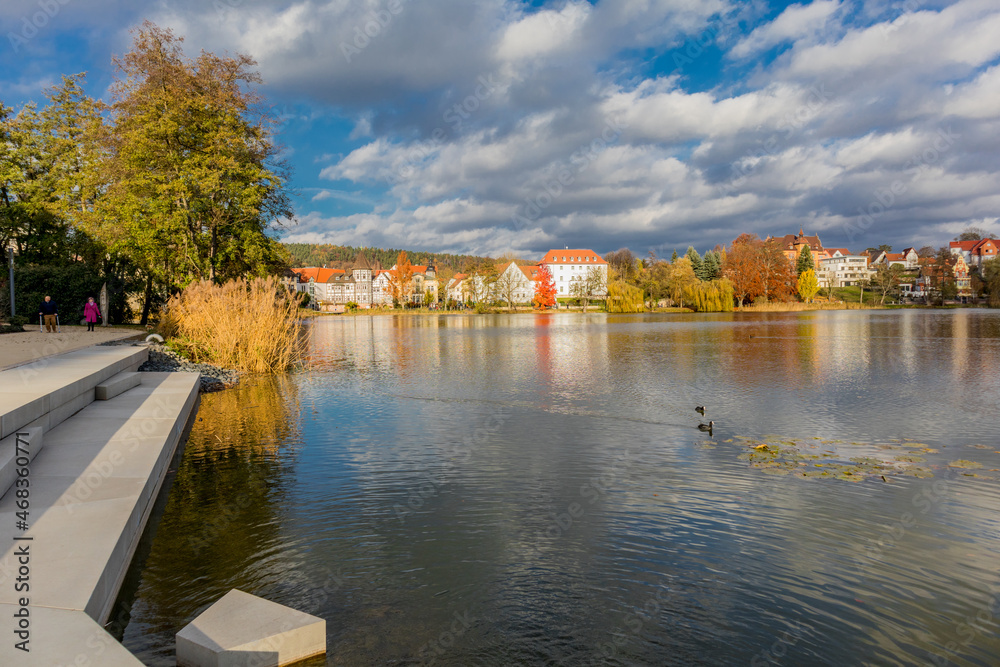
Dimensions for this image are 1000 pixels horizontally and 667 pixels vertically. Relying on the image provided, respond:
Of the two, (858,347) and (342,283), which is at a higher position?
(342,283)

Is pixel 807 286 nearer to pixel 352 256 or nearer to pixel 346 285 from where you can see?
pixel 346 285

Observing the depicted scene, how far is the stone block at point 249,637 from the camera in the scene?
384cm

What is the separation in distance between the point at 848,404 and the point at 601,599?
1086 centimetres

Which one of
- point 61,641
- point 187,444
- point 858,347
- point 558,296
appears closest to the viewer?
point 61,641

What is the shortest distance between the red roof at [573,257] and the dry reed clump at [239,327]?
123 m

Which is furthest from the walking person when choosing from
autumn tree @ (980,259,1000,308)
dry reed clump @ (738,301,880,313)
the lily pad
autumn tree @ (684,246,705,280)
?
autumn tree @ (980,259,1000,308)

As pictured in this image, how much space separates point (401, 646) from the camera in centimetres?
438

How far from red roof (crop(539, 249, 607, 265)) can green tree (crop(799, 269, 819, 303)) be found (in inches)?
2138

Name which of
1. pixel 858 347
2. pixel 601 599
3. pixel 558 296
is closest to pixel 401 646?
pixel 601 599

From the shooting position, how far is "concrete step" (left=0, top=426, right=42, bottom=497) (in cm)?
570

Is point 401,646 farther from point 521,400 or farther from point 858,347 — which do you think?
point 858,347

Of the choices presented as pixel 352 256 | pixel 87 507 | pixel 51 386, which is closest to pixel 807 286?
pixel 51 386

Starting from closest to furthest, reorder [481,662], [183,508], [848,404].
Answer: [481,662] → [183,508] → [848,404]

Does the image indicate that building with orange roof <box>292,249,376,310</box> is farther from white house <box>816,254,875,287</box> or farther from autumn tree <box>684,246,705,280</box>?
white house <box>816,254,875,287</box>
